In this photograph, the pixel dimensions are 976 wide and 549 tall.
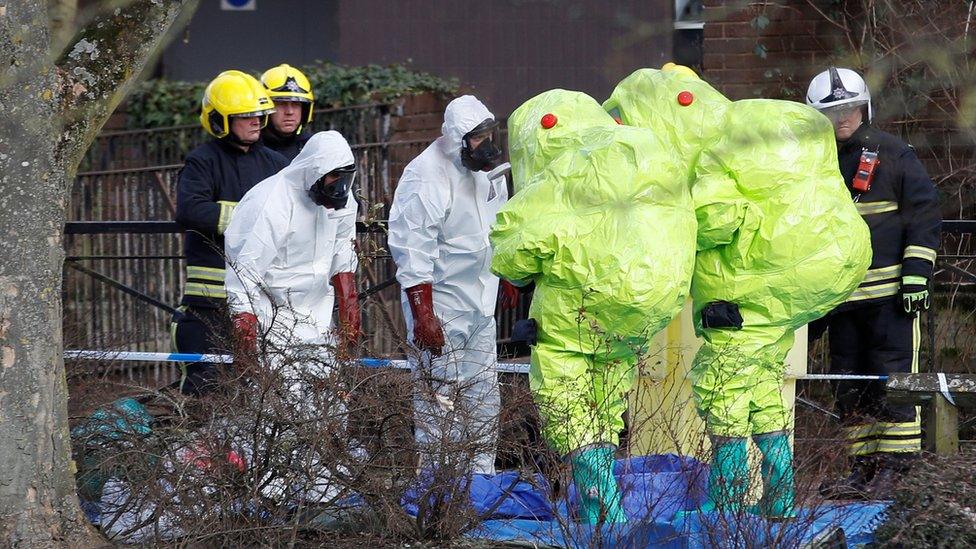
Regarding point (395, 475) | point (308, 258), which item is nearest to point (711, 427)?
point (395, 475)

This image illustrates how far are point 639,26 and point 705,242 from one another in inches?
113

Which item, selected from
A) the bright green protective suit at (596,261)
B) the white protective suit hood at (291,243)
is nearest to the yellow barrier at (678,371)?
the bright green protective suit at (596,261)

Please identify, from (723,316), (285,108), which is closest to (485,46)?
(285,108)

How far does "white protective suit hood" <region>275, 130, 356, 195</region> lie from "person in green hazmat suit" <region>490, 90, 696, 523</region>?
3.34 ft

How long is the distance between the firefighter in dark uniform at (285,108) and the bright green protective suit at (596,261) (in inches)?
90.6

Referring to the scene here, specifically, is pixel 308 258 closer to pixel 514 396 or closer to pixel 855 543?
pixel 514 396

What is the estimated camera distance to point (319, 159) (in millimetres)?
6211

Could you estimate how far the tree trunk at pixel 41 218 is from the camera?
5.11 meters

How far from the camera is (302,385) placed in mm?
5258

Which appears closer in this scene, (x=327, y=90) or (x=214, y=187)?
(x=214, y=187)

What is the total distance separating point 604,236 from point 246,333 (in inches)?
57.1

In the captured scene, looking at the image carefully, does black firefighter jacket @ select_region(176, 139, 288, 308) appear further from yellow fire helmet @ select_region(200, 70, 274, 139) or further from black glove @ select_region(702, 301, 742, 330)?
black glove @ select_region(702, 301, 742, 330)

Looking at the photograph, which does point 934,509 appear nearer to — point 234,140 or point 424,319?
point 424,319

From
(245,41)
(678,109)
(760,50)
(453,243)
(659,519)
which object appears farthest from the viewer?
(245,41)
